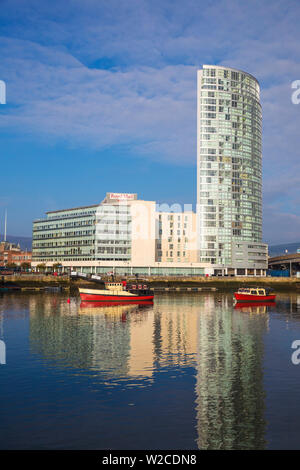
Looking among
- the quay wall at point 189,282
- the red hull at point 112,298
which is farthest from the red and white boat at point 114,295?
the quay wall at point 189,282

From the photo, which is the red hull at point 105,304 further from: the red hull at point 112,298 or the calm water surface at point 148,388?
the calm water surface at point 148,388

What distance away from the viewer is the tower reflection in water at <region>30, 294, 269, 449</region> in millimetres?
26778

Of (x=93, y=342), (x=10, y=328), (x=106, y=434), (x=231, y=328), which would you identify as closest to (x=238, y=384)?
(x=106, y=434)

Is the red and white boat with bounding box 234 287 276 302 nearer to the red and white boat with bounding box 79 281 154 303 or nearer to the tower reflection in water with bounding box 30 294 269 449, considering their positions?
the red and white boat with bounding box 79 281 154 303

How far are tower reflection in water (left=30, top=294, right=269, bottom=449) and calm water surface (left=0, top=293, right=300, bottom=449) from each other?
0.36 ft

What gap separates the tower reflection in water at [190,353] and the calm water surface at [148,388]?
4.3 inches

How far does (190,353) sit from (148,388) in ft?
47.4

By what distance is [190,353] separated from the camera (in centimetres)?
4697

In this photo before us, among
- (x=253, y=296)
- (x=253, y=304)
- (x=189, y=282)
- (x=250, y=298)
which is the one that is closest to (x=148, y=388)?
(x=253, y=304)

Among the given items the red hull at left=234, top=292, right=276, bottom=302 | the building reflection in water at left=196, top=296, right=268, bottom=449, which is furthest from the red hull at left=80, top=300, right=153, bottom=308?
the building reflection in water at left=196, top=296, right=268, bottom=449

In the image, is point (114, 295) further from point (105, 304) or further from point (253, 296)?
point (253, 296)

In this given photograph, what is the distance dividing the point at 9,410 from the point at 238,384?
56.0 ft

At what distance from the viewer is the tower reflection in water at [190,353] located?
26.8 metres
